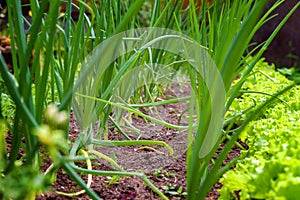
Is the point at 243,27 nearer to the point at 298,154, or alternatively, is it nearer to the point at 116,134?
the point at 298,154

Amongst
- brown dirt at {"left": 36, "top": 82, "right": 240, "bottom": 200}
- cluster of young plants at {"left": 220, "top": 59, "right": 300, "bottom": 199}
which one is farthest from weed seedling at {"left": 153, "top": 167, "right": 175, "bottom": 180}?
cluster of young plants at {"left": 220, "top": 59, "right": 300, "bottom": 199}

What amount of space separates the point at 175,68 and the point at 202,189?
3.65 feet

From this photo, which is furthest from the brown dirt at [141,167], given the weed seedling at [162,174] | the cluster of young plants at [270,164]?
the cluster of young plants at [270,164]

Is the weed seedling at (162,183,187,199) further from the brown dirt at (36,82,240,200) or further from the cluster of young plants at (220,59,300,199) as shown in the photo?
the cluster of young plants at (220,59,300,199)

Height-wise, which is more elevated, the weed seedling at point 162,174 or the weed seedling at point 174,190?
the weed seedling at point 174,190

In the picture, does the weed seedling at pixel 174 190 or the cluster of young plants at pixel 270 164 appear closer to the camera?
the cluster of young plants at pixel 270 164

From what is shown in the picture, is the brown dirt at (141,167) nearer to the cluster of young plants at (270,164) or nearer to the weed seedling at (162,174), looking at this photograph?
the weed seedling at (162,174)

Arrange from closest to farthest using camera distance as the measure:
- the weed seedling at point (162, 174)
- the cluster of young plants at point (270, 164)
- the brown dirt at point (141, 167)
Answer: the cluster of young plants at point (270, 164), the brown dirt at point (141, 167), the weed seedling at point (162, 174)

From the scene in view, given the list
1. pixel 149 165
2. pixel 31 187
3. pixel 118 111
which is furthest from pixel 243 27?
pixel 118 111

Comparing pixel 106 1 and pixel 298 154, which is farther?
pixel 106 1

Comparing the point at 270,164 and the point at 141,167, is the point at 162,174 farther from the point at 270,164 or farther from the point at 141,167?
the point at 270,164

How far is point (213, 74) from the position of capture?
2.80 ft

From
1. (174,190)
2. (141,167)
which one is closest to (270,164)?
(174,190)

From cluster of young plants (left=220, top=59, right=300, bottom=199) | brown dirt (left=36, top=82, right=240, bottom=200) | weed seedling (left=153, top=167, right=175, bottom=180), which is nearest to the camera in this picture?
cluster of young plants (left=220, top=59, right=300, bottom=199)
